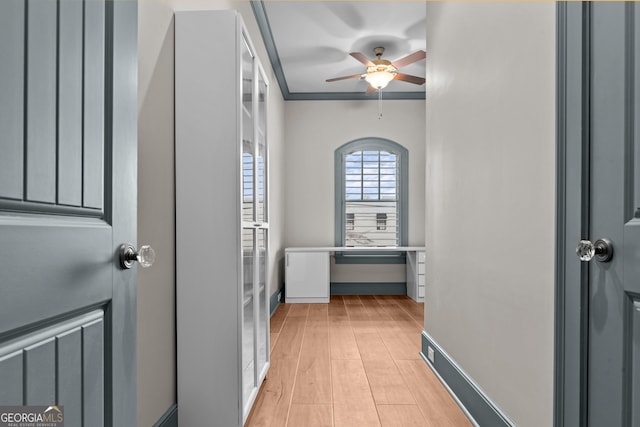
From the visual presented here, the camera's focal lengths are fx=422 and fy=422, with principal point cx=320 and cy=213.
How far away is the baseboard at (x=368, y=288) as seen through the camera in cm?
604

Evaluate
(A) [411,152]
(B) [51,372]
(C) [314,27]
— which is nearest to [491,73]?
(B) [51,372]

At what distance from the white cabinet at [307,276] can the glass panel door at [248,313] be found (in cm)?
304

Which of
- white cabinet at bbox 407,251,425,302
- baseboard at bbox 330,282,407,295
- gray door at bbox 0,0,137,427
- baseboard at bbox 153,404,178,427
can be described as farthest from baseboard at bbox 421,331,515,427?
baseboard at bbox 330,282,407,295

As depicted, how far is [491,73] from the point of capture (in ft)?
6.32

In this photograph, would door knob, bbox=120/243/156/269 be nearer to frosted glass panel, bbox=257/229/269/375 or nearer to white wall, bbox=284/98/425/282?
frosted glass panel, bbox=257/229/269/375

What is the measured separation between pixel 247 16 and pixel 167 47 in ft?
5.80

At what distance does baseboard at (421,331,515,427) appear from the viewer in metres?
1.83

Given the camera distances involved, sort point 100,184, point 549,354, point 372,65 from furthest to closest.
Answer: point 372,65
point 549,354
point 100,184

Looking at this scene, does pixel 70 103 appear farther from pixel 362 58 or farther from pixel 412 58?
pixel 412 58

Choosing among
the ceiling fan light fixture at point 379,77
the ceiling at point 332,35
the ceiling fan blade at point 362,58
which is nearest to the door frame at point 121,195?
the ceiling at point 332,35

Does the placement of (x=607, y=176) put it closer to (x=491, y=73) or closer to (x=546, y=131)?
(x=546, y=131)

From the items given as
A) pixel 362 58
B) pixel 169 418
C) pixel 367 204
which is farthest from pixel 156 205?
pixel 367 204

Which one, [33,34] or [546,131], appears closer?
[33,34]

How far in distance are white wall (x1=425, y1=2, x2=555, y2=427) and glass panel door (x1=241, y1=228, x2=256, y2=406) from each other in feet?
3.69
